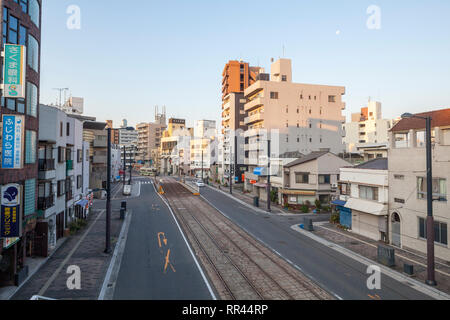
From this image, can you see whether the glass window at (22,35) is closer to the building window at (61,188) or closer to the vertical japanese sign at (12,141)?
the vertical japanese sign at (12,141)

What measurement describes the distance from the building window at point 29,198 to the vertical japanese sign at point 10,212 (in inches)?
127

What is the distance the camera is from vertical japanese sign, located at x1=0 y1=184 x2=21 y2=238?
49.9 feet

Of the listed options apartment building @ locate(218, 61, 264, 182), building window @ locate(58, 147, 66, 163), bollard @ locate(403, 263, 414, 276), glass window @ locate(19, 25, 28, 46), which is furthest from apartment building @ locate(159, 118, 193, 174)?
bollard @ locate(403, 263, 414, 276)

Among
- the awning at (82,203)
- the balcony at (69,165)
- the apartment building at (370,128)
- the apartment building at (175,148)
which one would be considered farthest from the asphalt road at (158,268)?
the apartment building at (175,148)

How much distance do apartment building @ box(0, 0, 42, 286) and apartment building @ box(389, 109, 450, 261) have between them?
84.3 ft

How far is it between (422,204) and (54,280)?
24547mm

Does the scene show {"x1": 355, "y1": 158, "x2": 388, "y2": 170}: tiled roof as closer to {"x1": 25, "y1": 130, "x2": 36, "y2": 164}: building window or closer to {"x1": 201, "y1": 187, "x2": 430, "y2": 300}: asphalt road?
{"x1": 201, "y1": 187, "x2": 430, "y2": 300}: asphalt road

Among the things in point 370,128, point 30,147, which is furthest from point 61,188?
point 370,128

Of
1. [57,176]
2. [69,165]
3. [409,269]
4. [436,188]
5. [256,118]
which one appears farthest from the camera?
[256,118]

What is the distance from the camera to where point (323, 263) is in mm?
19797

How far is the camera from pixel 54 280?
1664 cm

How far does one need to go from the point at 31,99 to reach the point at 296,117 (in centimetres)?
4876

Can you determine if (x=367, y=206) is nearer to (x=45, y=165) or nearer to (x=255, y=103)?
(x=45, y=165)

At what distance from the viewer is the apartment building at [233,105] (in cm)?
7944
